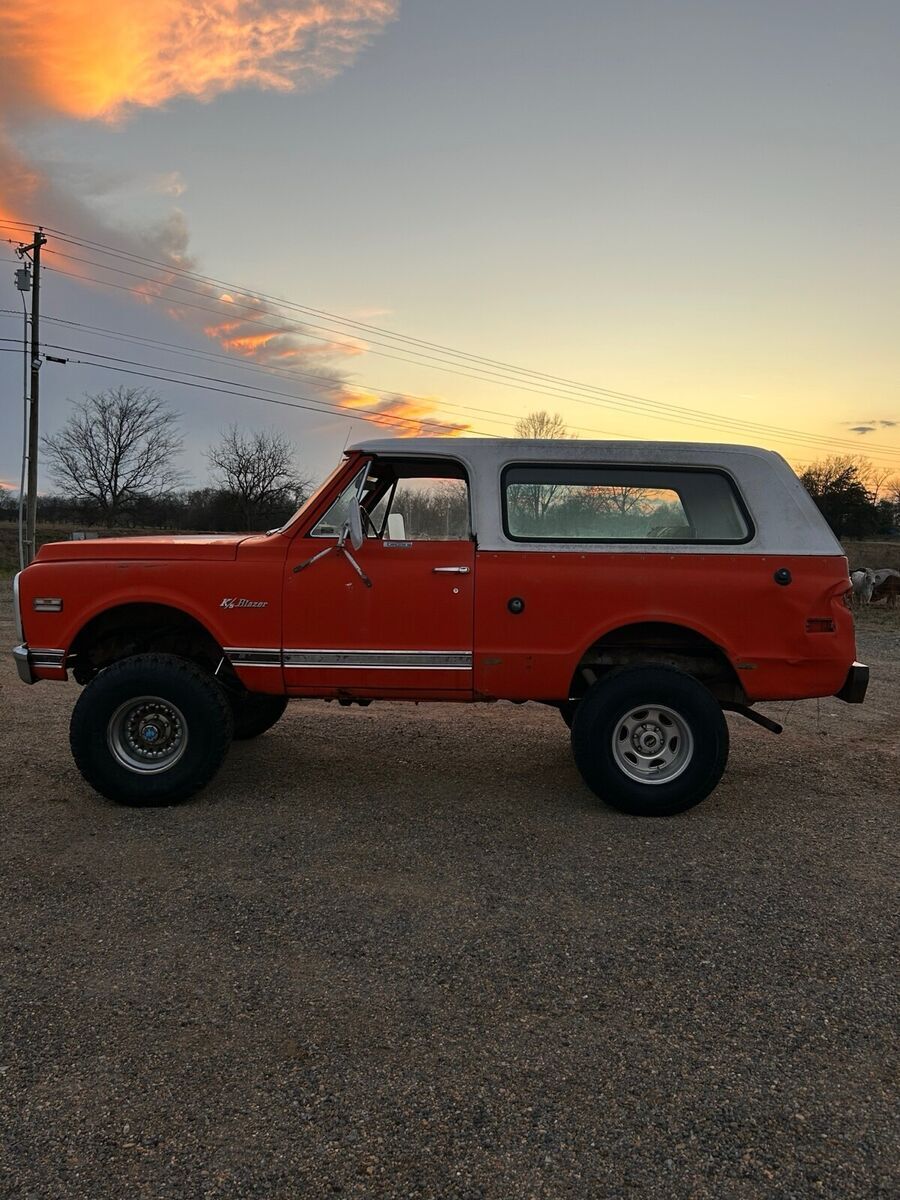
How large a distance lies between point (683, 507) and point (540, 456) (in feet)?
2.98

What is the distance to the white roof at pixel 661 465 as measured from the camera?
4.42 meters

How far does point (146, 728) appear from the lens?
4523 mm

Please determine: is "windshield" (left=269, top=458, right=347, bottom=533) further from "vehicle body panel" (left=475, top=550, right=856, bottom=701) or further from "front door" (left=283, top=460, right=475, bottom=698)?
"vehicle body panel" (left=475, top=550, right=856, bottom=701)

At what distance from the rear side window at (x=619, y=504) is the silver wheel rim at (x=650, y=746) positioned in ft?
3.47

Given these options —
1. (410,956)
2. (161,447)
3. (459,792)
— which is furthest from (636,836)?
(161,447)

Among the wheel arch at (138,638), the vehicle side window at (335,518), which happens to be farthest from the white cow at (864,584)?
the wheel arch at (138,638)

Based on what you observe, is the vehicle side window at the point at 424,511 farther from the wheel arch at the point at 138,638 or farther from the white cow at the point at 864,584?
the white cow at the point at 864,584

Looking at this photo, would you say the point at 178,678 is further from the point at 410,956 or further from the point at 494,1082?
the point at 494,1082

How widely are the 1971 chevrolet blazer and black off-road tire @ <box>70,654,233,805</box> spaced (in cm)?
1

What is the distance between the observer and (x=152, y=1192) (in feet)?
6.11

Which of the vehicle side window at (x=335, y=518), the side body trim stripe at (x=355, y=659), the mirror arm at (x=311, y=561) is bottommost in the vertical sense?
the side body trim stripe at (x=355, y=659)

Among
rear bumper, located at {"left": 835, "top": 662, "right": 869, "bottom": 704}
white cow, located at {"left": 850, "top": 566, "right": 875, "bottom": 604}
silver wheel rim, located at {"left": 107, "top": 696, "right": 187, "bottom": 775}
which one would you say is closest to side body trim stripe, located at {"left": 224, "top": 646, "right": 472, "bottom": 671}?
silver wheel rim, located at {"left": 107, "top": 696, "right": 187, "bottom": 775}

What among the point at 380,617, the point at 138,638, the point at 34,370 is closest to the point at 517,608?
the point at 380,617

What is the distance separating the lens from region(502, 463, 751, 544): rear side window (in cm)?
453
